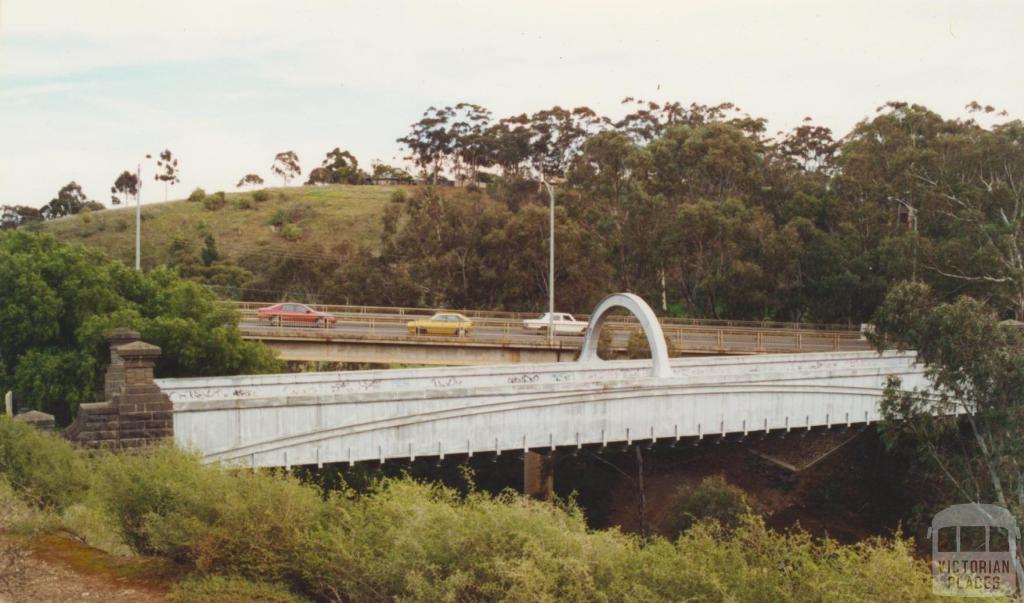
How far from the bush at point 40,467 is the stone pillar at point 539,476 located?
53.6ft

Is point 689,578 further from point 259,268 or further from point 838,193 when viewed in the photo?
point 259,268

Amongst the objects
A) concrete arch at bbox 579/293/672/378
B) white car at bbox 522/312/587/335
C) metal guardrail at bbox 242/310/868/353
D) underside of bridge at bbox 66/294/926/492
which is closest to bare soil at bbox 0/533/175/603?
underside of bridge at bbox 66/294/926/492

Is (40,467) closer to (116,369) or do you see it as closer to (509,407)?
(116,369)

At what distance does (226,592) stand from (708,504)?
1783 cm

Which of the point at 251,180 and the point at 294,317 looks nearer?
the point at 294,317

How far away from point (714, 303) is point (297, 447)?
118 ft

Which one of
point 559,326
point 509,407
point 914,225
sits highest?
point 914,225

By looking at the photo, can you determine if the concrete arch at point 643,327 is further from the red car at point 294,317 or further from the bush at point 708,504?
the red car at point 294,317

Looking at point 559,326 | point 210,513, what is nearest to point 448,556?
point 210,513

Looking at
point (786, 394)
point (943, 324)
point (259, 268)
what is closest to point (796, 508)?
point (786, 394)

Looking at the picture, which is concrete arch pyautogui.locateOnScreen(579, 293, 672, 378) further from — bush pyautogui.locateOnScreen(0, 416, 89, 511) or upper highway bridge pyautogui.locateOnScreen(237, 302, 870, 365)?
bush pyautogui.locateOnScreen(0, 416, 89, 511)

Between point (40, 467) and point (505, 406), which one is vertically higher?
point (40, 467)

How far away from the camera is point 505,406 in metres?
25.6

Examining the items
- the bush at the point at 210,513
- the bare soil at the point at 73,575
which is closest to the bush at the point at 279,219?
the bush at the point at 210,513
